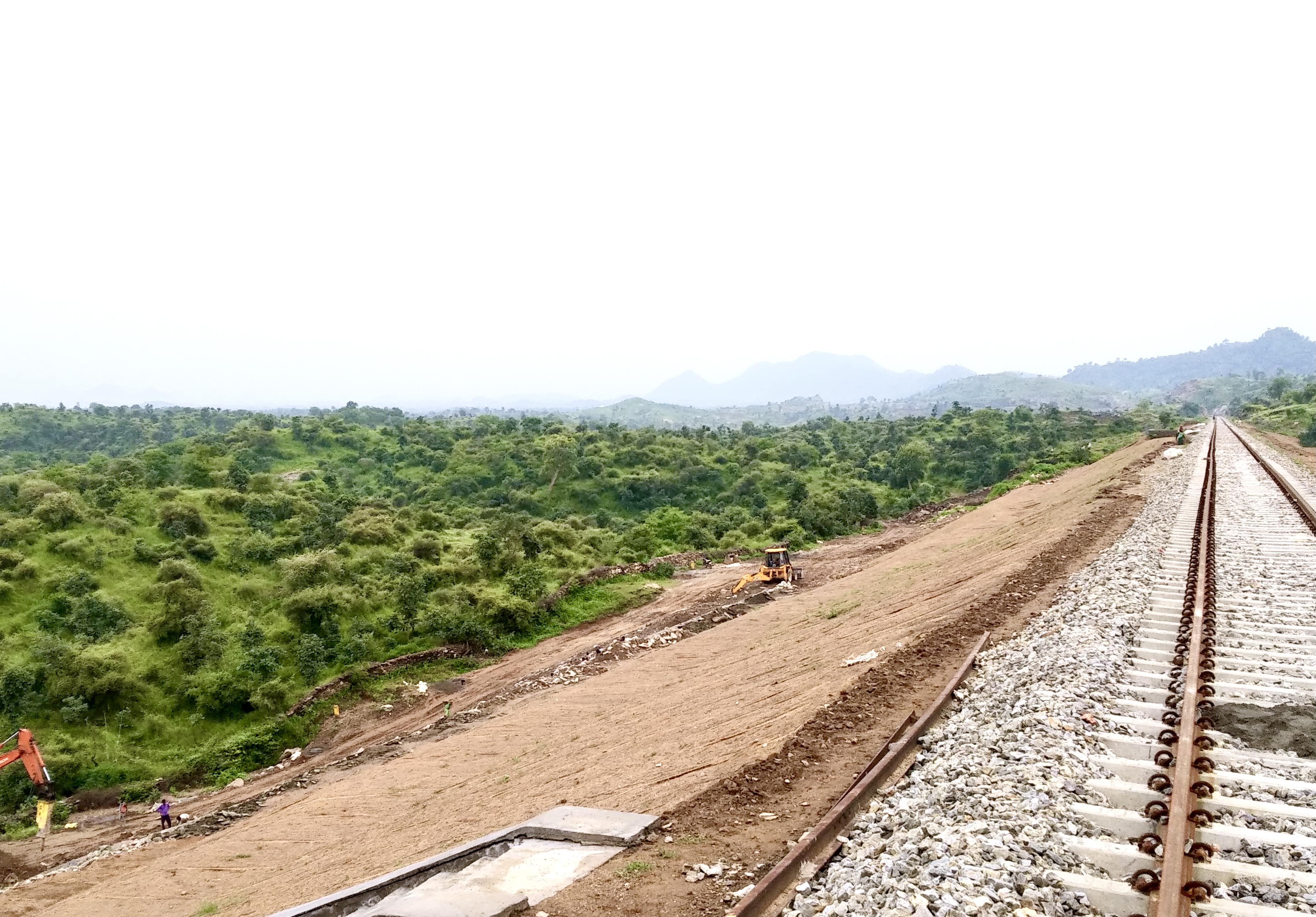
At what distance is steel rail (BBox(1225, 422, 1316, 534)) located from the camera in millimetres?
16922

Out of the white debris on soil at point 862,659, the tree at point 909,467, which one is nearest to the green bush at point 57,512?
the white debris on soil at point 862,659

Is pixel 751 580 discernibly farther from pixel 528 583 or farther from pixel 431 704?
pixel 431 704

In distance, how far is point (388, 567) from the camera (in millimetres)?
30531

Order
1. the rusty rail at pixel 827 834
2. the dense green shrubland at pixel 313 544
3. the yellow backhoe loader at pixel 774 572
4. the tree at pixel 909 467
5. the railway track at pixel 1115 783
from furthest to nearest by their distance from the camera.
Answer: the tree at pixel 909 467, the yellow backhoe loader at pixel 774 572, the dense green shrubland at pixel 313 544, the rusty rail at pixel 827 834, the railway track at pixel 1115 783

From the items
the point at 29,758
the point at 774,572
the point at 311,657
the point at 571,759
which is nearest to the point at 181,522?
the point at 311,657

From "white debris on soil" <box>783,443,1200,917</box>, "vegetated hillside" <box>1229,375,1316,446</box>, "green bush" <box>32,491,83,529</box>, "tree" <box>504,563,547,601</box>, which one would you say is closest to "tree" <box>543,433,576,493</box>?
"tree" <box>504,563,547,601</box>

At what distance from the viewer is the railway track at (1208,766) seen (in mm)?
4668

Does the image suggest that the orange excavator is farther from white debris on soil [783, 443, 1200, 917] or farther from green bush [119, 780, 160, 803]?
white debris on soil [783, 443, 1200, 917]

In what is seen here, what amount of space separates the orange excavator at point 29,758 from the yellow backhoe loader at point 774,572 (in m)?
21.5

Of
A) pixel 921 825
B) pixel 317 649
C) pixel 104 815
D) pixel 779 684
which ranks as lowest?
pixel 104 815

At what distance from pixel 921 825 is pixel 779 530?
118ft

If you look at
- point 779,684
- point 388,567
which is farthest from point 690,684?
point 388,567

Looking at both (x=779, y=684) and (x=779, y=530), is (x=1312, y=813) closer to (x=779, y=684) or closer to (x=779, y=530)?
(x=779, y=684)

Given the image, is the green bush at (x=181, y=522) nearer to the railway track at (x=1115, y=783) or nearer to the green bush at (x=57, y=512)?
the green bush at (x=57, y=512)
